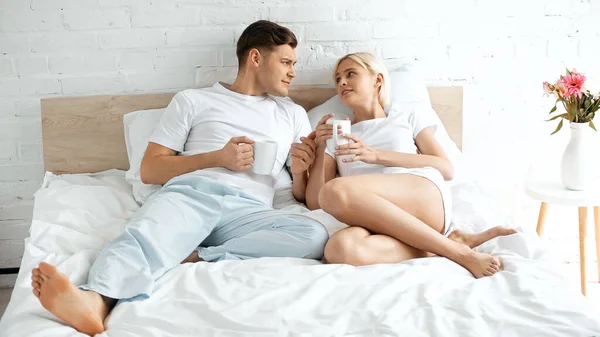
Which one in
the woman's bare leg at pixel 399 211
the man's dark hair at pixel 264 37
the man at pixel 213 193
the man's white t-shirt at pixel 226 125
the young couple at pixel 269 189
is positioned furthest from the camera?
A: the man's dark hair at pixel 264 37

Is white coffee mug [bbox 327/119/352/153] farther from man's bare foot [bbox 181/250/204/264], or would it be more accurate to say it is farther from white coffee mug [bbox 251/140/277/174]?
man's bare foot [bbox 181/250/204/264]

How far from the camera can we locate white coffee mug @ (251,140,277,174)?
192 cm

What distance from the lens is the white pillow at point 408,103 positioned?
95.6 inches

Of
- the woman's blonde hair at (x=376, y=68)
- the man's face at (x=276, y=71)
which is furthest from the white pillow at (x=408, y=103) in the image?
the man's face at (x=276, y=71)

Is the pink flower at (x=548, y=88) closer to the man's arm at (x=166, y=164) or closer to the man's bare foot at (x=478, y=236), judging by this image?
the man's bare foot at (x=478, y=236)

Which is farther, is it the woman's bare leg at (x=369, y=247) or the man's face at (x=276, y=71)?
the man's face at (x=276, y=71)

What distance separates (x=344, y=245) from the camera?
5.83 ft

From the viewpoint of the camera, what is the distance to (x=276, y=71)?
2.35 meters

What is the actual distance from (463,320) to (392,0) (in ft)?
4.93

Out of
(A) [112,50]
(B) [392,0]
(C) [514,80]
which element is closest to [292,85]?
(B) [392,0]

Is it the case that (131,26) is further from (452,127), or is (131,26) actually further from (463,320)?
(463,320)

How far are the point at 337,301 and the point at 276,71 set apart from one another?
41.0 inches

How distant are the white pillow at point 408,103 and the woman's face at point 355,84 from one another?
15 cm

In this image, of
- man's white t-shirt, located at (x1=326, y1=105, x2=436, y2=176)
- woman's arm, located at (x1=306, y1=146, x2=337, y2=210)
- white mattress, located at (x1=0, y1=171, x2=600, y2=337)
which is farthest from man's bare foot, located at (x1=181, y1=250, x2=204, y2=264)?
man's white t-shirt, located at (x1=326, y1=105, x2=436, y2=176)
